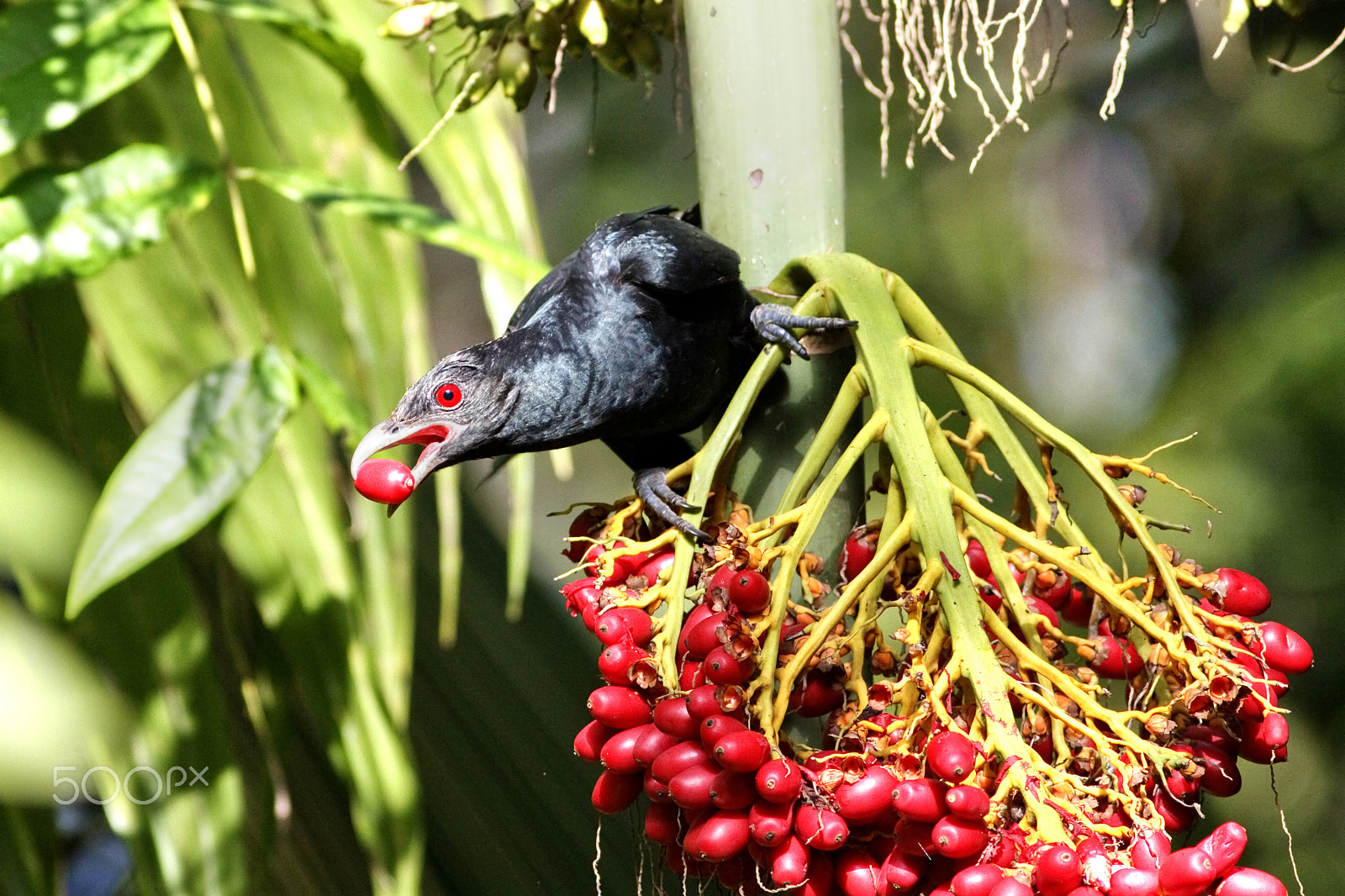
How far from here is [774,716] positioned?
473 mm

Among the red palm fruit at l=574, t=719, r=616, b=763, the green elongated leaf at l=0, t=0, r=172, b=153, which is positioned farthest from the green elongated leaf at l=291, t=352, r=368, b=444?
the red palm fruit at l=574, t=719, r=616, b=763

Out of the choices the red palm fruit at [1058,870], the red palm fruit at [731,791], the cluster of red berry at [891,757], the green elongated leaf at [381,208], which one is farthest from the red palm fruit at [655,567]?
the green elongated leaf at [381,208]

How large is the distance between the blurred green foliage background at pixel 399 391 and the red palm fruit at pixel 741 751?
318mm

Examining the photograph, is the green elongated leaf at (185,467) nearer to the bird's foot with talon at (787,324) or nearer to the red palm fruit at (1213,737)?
the bird's foot with talon at (787,324)

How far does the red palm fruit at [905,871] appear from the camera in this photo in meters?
0.46

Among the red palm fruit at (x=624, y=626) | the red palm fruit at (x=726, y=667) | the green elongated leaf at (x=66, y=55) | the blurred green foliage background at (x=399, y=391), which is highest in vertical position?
the green elongated leaf at (x=66, y=55)

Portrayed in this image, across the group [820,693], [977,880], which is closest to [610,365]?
[820,693]

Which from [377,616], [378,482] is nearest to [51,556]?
[377,616]

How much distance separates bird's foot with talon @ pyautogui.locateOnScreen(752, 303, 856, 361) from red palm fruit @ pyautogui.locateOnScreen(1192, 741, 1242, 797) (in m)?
0.27

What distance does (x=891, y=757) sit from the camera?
0.46m

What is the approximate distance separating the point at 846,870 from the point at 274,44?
80 centimetres

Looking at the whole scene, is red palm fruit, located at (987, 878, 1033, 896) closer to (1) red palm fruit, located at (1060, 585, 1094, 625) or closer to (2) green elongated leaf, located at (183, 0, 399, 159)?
(1) red palm fruit, located at (1060, 585, 1094, 625)

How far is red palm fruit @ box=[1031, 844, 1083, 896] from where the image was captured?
16.3 inches

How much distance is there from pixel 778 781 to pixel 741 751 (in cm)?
2
